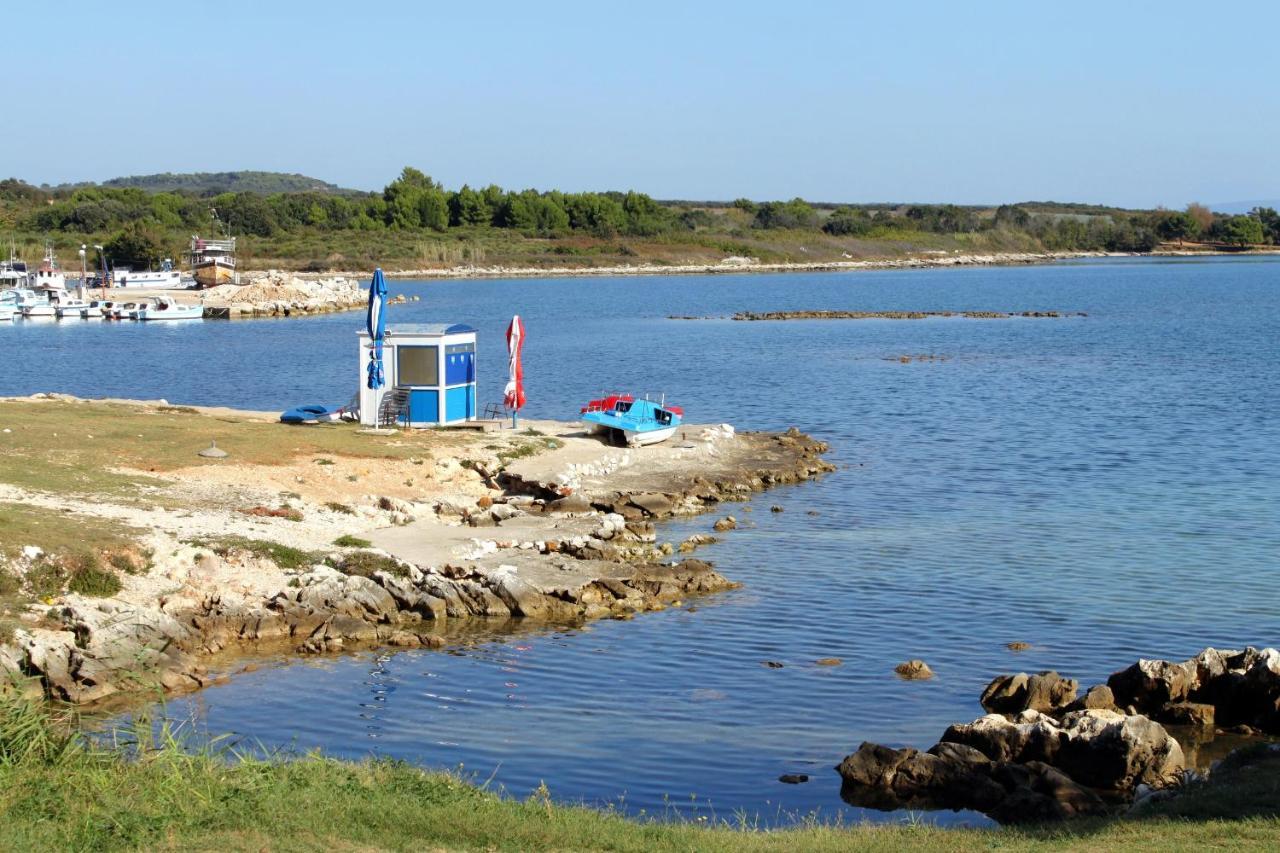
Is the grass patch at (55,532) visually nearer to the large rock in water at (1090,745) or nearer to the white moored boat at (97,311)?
the large rock in water at (1090,745)

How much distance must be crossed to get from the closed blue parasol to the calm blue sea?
32.4ft

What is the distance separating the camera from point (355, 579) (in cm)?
2397

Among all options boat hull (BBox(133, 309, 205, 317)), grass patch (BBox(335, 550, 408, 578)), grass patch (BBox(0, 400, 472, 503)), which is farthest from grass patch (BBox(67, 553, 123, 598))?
boat hull (BBox(133, 309, 205, 317))

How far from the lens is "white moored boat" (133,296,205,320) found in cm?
10888

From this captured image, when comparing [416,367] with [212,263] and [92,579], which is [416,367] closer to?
[92,579]

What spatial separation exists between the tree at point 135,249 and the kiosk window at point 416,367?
10896 cm

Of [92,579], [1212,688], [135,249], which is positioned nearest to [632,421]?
[92,579]

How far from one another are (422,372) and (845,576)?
15.3 meters

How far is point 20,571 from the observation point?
21703 mm

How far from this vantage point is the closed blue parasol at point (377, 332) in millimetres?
36969

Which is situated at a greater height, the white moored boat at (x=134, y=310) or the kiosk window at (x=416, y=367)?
the kiosk window at (x=416, y=367)

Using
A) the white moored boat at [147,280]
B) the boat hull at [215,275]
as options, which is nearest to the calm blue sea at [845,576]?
the boat hull at [215,275]

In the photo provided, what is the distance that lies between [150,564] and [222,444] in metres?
9.05

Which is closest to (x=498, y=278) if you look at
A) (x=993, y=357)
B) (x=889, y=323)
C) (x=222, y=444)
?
(x=889, y=323)
